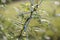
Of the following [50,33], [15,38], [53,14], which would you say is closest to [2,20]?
[15,38]

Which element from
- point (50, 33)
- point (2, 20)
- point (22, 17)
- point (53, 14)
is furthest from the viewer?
point (53, 14)

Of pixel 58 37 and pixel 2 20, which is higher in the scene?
pixel 2 20

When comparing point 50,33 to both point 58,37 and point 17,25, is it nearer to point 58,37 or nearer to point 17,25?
point 58,37

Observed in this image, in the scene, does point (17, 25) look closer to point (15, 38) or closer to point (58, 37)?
point (15, 38)

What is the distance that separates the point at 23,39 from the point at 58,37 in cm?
108

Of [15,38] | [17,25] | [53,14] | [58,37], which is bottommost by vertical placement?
[58,37]

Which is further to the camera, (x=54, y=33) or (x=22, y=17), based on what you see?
(x=54, y=33)

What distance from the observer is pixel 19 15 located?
1.53 meters

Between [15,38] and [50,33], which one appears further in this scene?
[50,33]

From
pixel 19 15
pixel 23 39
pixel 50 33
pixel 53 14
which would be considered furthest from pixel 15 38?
pixel 53 14

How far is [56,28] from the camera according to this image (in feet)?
8.42

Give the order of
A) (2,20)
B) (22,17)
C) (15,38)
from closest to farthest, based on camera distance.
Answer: (22,17)
(15,38)
(2,20)

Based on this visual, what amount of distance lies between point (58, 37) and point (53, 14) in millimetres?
327

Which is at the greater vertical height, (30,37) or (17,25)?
(17,25)
